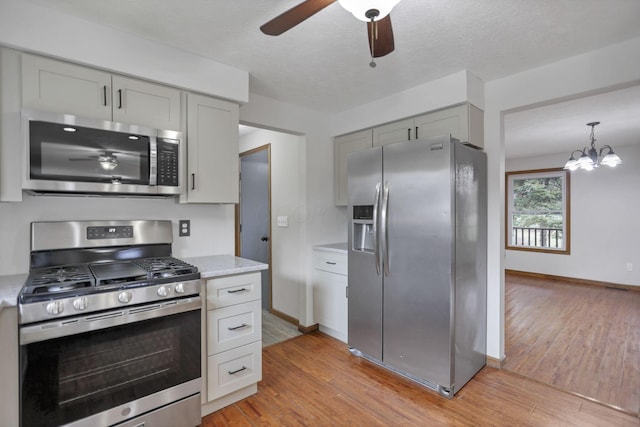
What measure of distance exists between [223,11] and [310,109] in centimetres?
171

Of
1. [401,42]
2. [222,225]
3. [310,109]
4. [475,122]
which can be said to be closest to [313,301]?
[222,225]

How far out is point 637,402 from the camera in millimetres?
2139

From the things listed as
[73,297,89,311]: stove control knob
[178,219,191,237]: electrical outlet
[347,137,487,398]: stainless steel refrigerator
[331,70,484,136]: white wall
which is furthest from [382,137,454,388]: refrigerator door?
[73,297,89,311]: stove control knob

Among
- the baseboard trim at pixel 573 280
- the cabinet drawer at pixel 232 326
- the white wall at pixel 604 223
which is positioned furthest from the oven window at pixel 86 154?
the baseboard trim at pixel 573 280

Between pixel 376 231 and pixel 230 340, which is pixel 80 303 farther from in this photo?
pixel 376 231

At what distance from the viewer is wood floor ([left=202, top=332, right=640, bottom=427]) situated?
196cm

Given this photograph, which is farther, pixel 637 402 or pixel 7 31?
pixel 637 402

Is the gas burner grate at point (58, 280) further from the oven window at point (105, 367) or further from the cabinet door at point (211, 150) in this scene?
the cabinet door at point (211, 150)

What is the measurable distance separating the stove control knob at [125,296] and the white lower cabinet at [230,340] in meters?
0.44

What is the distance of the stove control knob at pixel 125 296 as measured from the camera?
1572 millimetres

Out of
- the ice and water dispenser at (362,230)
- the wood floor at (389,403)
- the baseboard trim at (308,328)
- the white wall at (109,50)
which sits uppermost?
the white wall at (109,50)

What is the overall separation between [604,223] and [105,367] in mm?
7200

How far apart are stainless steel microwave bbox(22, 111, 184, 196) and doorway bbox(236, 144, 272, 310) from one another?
1956mm

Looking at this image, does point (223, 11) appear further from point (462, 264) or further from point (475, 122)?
point (462, 264)
